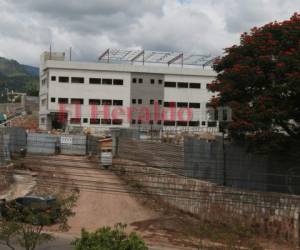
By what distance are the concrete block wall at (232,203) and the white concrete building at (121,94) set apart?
4621 centimetres

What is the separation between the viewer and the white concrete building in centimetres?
8538

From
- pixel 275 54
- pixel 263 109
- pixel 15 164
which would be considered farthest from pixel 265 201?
pixel 15 164

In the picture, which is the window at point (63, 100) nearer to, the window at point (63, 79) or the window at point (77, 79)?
the window at point (63, 79)

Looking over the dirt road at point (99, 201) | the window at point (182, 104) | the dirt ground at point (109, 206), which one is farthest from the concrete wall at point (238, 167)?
the window at point (182, 104)

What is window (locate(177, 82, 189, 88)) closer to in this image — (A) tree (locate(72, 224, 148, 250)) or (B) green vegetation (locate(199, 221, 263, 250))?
(B) green vegetation (locate(199, 221, 263, 250))

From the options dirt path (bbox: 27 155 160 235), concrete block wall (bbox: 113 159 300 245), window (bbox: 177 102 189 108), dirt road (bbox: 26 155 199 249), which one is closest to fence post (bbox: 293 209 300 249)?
concrete block wall (bbox: 113 159 300 245)

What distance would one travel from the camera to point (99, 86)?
86938 mm

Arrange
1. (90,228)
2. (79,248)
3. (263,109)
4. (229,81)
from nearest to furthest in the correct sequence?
(79,248), (263,109), (229,81), (90,228)

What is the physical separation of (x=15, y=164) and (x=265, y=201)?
28.3 meters

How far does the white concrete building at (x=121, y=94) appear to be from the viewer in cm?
8538

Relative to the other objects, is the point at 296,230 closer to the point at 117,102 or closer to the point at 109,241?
the point at 109,241

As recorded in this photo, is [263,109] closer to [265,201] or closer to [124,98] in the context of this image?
[265,201]

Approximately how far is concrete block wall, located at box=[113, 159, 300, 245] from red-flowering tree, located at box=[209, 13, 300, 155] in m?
3.11

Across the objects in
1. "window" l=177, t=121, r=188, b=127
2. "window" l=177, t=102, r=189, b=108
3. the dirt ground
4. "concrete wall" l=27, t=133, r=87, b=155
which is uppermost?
"window" l=177, t=102, r=189, b=108
